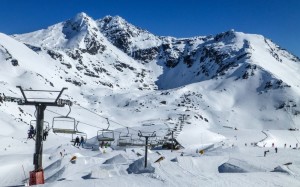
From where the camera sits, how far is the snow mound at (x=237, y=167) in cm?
3275

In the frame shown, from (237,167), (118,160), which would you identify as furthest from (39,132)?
(118,160)

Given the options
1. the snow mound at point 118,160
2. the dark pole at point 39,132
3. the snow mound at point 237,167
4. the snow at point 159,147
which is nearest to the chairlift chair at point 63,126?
the dark pole at point 39,132

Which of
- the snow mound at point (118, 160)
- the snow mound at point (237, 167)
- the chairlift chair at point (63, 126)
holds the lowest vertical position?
the snow mound at point (118, 160)

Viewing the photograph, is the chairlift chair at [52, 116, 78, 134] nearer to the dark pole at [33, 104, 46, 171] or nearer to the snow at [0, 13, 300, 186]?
the dark pole at [33, 104, 46, 171]

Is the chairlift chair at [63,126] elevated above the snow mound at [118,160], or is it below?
above

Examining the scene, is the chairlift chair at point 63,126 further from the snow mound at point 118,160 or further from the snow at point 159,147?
the snow mound at point 118,160

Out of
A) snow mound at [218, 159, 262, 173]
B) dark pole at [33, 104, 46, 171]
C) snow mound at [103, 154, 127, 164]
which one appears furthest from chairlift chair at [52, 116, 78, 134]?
snow mound at [218, 159, 262, 173]

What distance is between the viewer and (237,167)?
33.5 metres

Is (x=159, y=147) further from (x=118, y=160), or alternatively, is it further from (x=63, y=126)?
(x=63, y=126)

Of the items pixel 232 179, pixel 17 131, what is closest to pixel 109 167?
pixel 232 179

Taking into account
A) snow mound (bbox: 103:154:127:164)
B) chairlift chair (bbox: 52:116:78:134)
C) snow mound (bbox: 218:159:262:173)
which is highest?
chairlift chair (bbox: 52:116:78:134)

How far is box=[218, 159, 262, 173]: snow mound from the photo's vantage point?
32.8m

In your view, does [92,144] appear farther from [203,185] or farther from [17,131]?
[203,185]

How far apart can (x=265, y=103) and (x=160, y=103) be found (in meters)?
52.8
